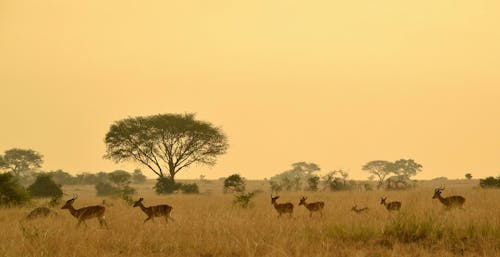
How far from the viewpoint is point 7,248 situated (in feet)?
27.9

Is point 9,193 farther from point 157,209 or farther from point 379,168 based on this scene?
point 379,168

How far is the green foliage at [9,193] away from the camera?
23.9m

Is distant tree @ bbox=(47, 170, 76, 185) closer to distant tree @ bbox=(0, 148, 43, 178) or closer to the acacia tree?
distant tree @ bbox=(0, 148, 43, 178)

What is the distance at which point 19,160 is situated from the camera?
78.6 meters

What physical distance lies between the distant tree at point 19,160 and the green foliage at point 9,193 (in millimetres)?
57080

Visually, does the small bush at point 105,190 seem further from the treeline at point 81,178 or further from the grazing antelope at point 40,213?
the grazing antelope at point 40,213

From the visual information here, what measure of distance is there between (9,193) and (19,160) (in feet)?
193

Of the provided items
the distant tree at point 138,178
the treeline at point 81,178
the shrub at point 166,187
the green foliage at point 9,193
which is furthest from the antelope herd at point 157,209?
the distant tree at point 138,178

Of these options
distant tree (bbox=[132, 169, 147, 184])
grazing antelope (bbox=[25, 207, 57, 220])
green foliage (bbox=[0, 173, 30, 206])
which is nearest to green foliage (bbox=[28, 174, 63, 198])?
green foliage (bbox=[0, 173, 30, 206])

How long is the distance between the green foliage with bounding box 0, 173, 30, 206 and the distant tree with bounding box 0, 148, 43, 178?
187ft

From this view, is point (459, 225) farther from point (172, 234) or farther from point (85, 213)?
point (85, 213)

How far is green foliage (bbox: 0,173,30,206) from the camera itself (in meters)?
23.9

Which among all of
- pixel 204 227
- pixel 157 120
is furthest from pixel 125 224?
pixel 157 120

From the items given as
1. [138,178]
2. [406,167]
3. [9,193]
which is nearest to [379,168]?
[406,167]
